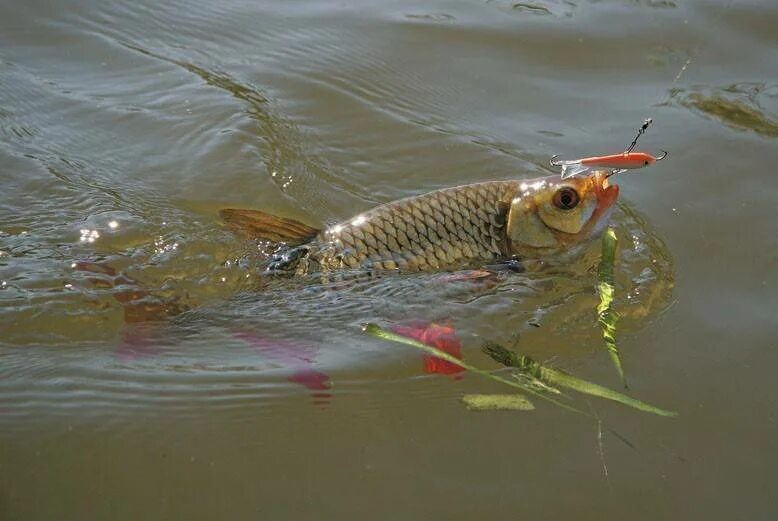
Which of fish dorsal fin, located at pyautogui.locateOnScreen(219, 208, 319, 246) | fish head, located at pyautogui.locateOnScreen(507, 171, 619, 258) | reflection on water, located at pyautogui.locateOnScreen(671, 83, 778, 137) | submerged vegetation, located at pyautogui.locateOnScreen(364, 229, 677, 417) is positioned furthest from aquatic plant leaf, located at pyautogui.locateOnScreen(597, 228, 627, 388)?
reflection on water, located at pyautogui.locateOnScreen(671, 83, 778, 137)

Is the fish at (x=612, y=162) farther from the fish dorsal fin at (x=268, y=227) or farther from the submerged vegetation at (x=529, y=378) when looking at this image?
the fish dorsal fin at (x=268, y=227)

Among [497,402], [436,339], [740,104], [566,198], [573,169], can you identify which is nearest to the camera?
[497,402]

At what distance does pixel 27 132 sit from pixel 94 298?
1795 millimetres

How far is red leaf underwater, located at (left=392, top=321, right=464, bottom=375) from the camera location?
3.30 metres

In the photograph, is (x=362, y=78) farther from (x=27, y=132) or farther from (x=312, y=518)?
(x=312, y=518)

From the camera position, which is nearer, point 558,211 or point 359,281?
point 359,281

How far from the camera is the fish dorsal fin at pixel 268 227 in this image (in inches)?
149

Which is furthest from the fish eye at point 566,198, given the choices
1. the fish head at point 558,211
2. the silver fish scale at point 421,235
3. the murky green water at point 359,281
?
the murky green water at point 359,281

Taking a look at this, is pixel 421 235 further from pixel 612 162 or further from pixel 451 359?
pixel 612 162

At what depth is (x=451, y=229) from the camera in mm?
3750

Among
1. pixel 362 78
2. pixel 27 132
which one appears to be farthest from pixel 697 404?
pixel 27 132

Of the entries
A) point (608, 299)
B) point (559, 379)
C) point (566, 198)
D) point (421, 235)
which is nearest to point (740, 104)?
point (566, 198)

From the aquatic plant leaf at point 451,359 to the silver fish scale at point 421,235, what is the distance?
0.30m

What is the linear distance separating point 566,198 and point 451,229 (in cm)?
50
